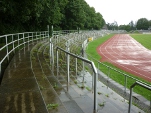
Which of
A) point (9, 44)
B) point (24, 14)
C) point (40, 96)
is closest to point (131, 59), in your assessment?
point (24, 14)

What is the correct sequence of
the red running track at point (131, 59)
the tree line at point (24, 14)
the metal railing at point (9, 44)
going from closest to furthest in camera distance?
the metal railing at point (9, 44)
the red running track at point (131, 59)
the tree line at point (24, 14)

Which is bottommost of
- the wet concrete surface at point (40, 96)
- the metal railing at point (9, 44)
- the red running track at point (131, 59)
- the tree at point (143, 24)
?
the red running track at point (131, 59)

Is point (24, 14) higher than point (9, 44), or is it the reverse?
point (24, 14)

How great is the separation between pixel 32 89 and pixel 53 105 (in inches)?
42.8

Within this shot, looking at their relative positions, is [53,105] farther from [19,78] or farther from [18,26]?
[18,26]

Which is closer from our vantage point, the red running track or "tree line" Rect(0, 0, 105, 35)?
the red running track

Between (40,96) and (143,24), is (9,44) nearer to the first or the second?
(40,96)

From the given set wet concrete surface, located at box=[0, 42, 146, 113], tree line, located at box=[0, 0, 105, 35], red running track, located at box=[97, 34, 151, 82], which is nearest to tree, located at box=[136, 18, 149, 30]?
red running track, located at box=[97, 34, 151, 82]

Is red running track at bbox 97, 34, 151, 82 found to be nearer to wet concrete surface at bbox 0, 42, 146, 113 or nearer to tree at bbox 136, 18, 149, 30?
wet concrete surface at bbox 0, 42, 146, 113

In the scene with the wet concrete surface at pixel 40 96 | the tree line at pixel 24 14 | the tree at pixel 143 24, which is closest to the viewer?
the wet concrete surface at pixel 40 96

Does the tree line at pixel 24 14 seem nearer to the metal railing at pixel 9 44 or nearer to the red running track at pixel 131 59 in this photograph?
the metal railing at pixel 9 44

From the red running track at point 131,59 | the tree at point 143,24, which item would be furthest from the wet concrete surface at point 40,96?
the tree at point 143,24

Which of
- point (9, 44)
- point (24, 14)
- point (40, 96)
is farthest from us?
point (24, 14)

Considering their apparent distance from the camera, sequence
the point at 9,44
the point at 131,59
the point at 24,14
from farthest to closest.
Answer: the point at 131,59, the point at 24,14, the point at 9,44
